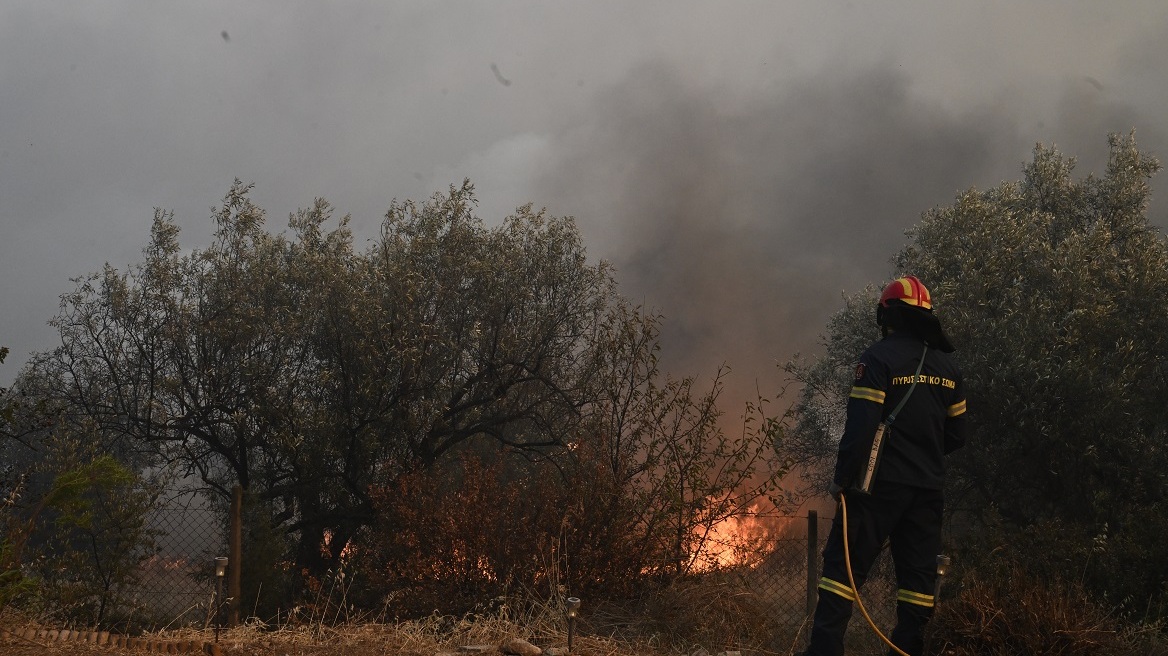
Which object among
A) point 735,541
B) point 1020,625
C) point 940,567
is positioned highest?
point 735,541

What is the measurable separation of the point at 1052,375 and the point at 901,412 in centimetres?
772

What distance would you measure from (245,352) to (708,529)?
9.27 m

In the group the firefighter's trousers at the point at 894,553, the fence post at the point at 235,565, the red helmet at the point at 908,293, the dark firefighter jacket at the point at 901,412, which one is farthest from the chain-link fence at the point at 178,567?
the red helmet at the point at 908,293

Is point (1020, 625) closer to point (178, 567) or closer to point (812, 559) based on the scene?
point (812, 559)

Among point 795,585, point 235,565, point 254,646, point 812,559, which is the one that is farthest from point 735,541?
point 235,565

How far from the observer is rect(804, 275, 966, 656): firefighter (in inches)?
215

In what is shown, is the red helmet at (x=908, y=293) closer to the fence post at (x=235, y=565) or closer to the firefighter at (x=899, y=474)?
the firefighter at (x=899, y=474)

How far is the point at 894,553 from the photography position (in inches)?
229

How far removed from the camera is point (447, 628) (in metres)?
7.47

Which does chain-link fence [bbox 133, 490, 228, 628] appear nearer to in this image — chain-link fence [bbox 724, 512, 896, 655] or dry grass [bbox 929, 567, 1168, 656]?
chain-link fence [bbox 724, 512, 896, 655]

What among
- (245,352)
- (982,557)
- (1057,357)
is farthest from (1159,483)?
(245,352)

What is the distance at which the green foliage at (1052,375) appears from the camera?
38.1 feet

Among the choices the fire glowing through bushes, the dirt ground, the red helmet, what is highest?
the red helmet

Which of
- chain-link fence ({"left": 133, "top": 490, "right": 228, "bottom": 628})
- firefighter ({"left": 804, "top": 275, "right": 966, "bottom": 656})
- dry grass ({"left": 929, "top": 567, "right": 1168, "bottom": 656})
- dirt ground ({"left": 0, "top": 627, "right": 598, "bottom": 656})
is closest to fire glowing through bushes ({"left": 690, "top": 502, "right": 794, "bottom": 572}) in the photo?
dirt ground ({"left": 0, "top": 627, "right": 598, "bottom": 656})
